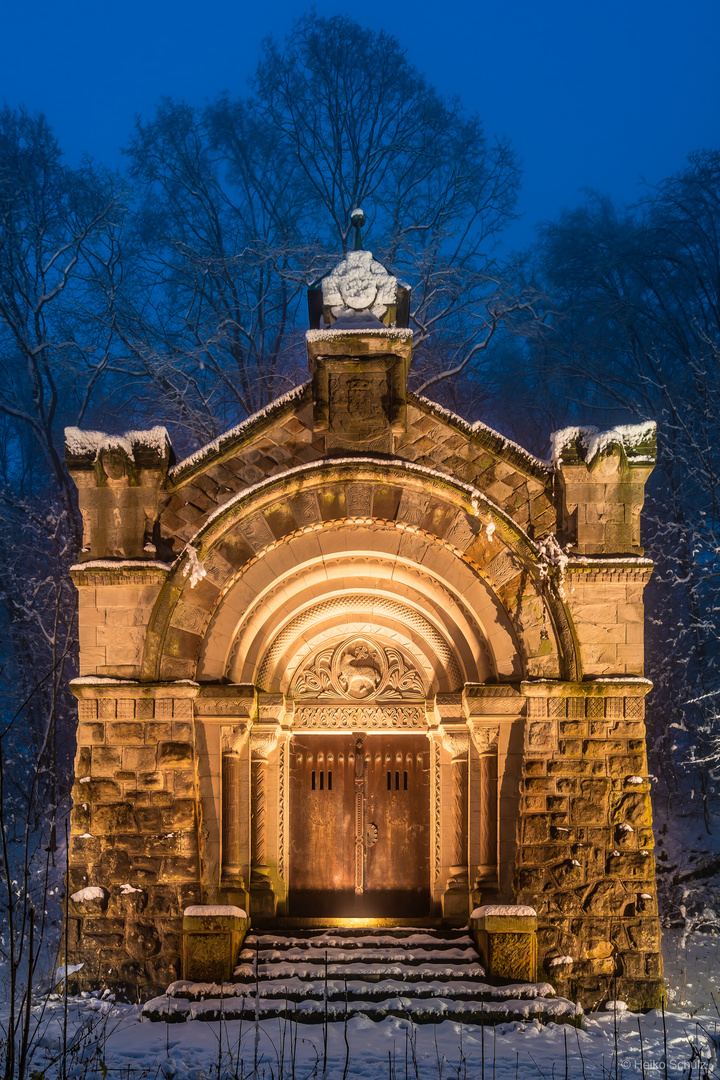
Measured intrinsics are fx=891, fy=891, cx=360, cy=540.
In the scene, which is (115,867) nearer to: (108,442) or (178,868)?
(178,868)

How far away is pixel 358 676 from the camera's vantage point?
8852 millimetres

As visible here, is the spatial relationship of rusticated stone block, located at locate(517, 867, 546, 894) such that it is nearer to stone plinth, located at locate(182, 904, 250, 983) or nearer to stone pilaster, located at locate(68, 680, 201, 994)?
stone plinth, located at locate(182, 904, 250, 983)

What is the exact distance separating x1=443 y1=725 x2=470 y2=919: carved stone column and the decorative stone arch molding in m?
0.74

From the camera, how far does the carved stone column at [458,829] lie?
7988 mm

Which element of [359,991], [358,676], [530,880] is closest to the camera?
[359,991]

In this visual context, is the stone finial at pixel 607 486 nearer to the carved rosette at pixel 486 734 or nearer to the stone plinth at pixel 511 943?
the carved rosette at pixel 486 734

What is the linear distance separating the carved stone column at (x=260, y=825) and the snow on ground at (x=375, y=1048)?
57.8 inches

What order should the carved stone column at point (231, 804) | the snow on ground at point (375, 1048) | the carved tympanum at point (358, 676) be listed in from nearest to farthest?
the snow on ground at point (375, 1048)
the carved stone column at point (231, 804)
the carved tympanum at point (358, 676)

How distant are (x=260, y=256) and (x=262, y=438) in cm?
1027

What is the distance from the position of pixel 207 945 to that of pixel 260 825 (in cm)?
137

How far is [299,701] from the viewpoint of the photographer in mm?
8805

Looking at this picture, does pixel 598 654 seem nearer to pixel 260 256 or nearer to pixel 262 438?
pixel 262 438

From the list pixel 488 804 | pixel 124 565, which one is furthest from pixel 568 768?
pixel 124 565

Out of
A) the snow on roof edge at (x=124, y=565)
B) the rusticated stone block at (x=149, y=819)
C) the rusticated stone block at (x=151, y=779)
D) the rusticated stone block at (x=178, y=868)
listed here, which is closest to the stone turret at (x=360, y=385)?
the snow on roof edge at (x=124, y=565)
